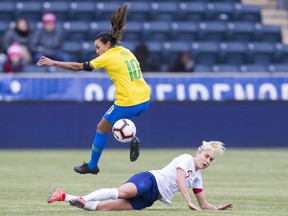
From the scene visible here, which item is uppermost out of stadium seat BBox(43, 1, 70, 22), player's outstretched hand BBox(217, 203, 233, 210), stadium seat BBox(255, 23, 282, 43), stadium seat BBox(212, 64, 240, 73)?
stadium seat BBox(43, 1, 70, 22)

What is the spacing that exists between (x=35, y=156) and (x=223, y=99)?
14.7ft

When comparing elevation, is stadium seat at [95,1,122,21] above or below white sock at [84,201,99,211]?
above

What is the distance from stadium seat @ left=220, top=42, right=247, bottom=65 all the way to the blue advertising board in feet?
8.29

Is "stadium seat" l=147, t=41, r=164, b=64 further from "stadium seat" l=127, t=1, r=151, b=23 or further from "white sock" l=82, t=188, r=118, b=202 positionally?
"white sock" l=82, t=188, r=118, b=202

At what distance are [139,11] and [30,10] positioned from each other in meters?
2.73

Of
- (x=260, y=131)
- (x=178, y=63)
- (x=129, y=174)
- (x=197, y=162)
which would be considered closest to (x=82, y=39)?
(x=178, y=63)

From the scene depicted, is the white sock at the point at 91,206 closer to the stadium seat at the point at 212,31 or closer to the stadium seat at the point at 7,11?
the stadium seat at the point at 7,11

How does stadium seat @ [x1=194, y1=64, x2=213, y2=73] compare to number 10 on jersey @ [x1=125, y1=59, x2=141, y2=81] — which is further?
stadium seat @ [x1=194, y1=64, x2=213, y2=73]

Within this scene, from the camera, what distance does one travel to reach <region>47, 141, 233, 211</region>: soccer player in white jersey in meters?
9.98

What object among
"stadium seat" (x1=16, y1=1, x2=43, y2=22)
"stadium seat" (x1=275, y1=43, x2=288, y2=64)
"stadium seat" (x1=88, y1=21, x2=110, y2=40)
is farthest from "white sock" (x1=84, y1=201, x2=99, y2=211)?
"stadium seat" (x1=275, y1=43, x2=288, y2=64)

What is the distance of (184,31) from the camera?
78.7ft

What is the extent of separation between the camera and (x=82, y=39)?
2317 centimetres

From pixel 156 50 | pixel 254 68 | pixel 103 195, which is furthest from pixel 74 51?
pixel 103 195

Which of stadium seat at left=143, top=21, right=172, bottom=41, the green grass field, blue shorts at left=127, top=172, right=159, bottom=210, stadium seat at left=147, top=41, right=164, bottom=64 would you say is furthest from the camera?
stadium seat at left=143, top=21, right=172, bottom=41
